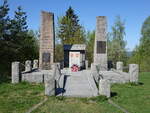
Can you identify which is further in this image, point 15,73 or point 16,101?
point 15,73

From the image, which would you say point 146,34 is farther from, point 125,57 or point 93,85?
point 93,85

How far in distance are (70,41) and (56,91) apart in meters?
28.6

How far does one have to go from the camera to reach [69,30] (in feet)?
142

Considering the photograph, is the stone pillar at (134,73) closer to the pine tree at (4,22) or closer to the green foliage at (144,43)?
the pine tree at (4,22)

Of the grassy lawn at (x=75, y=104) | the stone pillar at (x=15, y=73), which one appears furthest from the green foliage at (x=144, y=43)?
the grassy lawn at (x=75, y=104)

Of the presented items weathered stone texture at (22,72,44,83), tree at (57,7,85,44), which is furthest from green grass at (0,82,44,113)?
tree at (57,7,85,44)

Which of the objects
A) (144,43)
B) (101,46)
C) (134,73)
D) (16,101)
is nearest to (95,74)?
(134,73)

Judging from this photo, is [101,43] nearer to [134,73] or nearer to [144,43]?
[134,73]

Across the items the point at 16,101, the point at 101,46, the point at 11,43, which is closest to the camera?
the point at 16,101

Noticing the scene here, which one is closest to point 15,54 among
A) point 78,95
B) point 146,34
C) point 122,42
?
point 78,95

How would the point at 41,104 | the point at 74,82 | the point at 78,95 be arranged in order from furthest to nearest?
1. the point at 74,82
2. the point at 78,95
3. the point at 41,104

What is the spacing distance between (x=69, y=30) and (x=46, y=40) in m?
23.5

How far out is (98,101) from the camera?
9.66 m

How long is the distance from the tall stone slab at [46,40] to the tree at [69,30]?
19137mm
